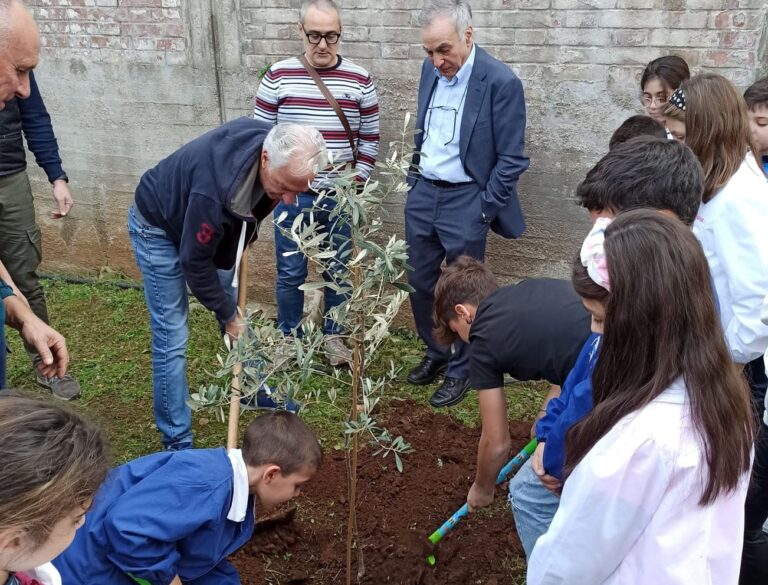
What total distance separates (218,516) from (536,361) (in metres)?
1.21

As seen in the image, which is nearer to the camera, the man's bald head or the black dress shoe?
the man's bald head

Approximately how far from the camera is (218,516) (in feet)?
7.43

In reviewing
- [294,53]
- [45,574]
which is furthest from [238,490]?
[294,53]

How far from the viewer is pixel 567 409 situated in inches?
85.1

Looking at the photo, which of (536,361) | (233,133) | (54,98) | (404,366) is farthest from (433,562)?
(54,98)

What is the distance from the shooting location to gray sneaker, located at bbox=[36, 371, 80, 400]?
14.5ft

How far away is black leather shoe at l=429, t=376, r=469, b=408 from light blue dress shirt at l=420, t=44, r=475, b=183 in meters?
1.20

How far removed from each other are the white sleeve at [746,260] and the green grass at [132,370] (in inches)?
62.3

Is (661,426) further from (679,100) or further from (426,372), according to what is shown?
(426,372)

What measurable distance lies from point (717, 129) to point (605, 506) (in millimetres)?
1756

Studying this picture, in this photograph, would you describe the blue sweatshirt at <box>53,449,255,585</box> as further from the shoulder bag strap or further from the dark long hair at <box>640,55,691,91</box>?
the dark long hair at <box>640,55,691,91</box>

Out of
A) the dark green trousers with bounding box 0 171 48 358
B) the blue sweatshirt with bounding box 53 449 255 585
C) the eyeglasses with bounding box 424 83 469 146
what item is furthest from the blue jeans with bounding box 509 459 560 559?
the dark green trousers with bounding box 0 171 48 358

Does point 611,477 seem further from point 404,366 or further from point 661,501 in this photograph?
point 404,366

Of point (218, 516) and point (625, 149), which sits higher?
point (625, 149)
